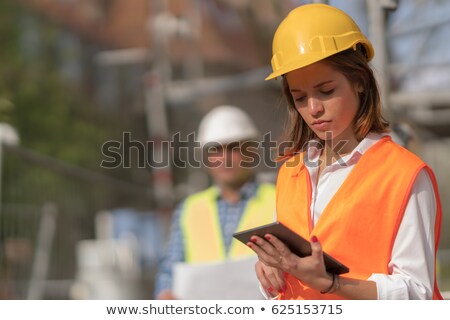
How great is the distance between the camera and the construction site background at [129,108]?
18.5 ft

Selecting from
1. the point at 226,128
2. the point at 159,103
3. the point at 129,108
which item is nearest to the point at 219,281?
the point at 226,128

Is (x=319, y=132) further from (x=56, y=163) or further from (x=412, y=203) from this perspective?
(x=56, y=163)

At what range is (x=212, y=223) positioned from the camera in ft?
12.4

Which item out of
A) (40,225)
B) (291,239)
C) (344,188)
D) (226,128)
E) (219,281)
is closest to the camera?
(291,239)

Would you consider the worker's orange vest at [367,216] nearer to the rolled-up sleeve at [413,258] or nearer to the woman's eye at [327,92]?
the rolled-up sleeve at [413,258]

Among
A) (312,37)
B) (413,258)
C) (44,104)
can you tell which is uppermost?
(44,104)

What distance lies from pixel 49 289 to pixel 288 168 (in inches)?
194

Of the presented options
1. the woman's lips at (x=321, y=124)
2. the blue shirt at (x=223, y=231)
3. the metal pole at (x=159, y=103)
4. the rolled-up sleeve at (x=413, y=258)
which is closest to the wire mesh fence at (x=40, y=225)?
the blue shirt at (x=223, y=231)

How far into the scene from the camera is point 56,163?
284 inches

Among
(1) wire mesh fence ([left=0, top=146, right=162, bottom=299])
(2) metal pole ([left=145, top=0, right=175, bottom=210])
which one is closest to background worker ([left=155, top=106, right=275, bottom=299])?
(1) wire mesh fence ([left=0, top=146, right=162, bottom=299])

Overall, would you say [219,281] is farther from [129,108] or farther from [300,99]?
[129,108]

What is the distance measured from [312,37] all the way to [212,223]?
73.9 inches

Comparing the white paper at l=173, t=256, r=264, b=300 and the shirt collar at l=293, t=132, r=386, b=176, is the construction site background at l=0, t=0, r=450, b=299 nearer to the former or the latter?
the shirt collar at l=293, t=132, r=386, b=176

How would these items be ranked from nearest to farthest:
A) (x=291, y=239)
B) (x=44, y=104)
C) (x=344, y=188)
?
(x=291, y=239)
(x=344, y=188)
(x=44, y=104)
